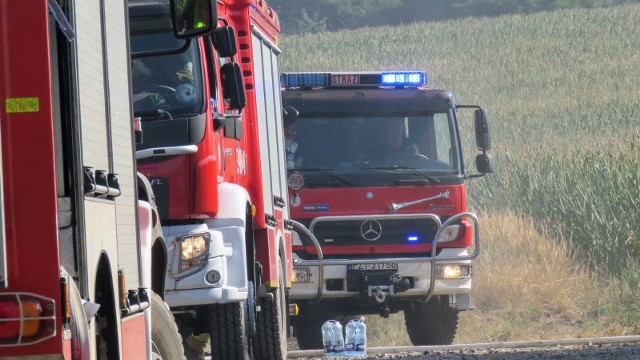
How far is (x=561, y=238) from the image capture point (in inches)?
815

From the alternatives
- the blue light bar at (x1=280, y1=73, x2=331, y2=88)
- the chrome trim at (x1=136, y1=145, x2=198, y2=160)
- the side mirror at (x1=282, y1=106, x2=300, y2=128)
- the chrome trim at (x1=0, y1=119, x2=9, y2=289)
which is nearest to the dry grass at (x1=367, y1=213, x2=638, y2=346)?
the blue light bar at (x1=280, y1=73, x2=331, y2=88)

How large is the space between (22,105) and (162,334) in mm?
2696

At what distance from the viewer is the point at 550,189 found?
23.8 meters

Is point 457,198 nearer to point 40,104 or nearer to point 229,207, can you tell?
point 229,207

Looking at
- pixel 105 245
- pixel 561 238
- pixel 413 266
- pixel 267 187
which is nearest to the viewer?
pixel 105 245

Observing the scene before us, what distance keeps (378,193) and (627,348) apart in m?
3.71

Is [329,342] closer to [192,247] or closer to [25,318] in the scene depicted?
[192,247]

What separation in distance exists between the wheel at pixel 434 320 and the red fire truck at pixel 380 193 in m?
0.22

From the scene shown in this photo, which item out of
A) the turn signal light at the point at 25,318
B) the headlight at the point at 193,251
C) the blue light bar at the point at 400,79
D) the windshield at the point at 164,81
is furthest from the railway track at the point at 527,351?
the turn signal light at the point at 25,318

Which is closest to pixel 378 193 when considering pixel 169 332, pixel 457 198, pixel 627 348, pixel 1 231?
pixel 457 198

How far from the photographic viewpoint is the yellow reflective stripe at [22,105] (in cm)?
390

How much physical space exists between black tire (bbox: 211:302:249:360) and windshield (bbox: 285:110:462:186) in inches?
213

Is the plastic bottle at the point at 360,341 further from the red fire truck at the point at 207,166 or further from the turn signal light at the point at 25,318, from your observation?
the turn signal light at the point at 25,318

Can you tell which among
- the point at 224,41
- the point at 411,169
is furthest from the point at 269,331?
the point at 411,169
